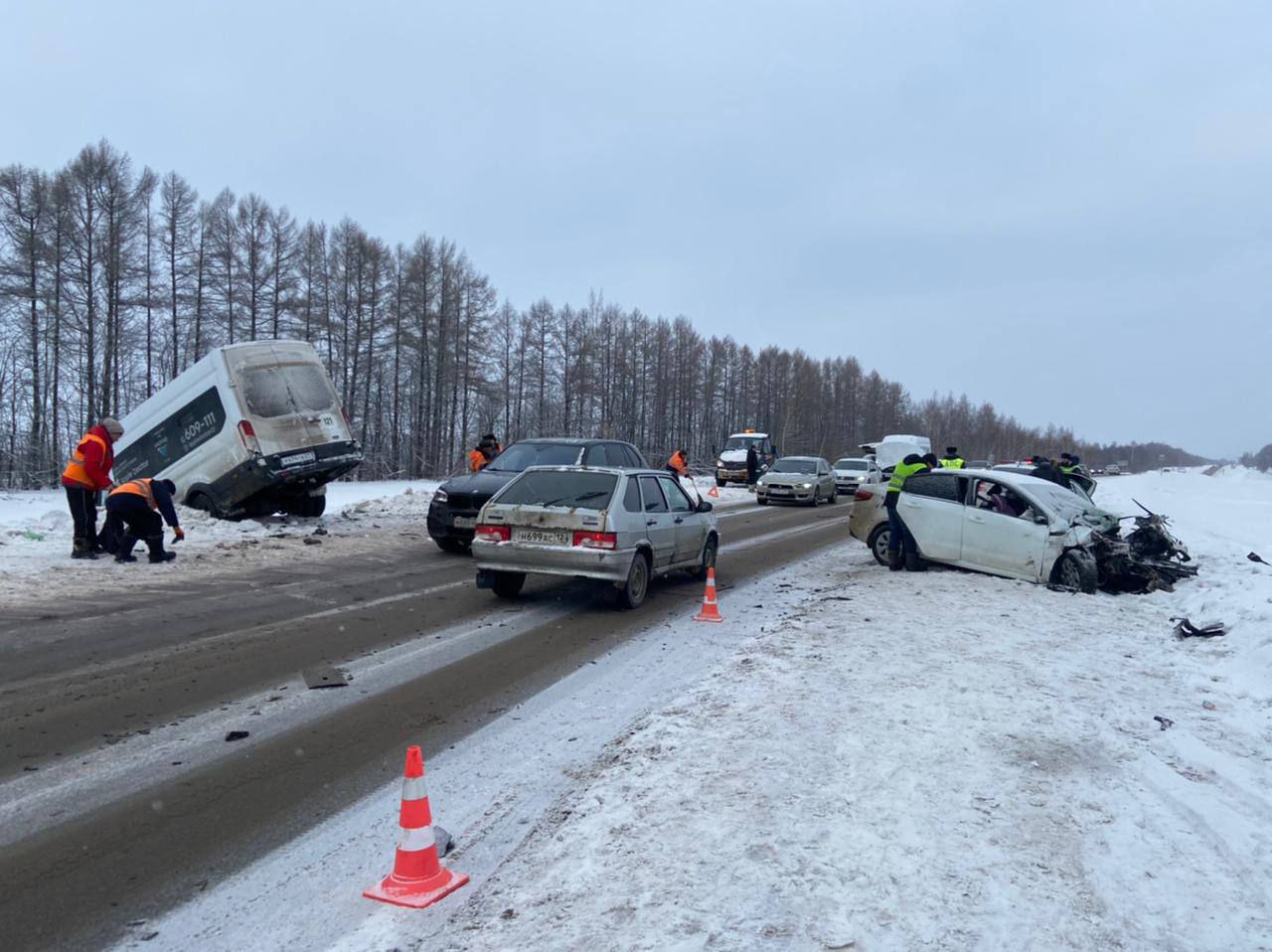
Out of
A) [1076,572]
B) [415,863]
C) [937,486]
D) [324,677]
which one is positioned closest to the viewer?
[415,863]

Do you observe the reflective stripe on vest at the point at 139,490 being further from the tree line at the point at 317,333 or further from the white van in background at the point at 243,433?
the tree line at the point at 317,333

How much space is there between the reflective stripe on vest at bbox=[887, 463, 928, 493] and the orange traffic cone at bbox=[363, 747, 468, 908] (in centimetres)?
1017

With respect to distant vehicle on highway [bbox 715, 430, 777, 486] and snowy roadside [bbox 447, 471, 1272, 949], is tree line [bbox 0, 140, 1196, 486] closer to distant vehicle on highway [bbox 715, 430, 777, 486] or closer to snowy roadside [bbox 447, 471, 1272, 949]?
distant vehicle on highway [bbox 715, 430, 777, 486]

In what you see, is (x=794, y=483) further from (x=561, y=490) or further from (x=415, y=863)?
(x=415, y=863)

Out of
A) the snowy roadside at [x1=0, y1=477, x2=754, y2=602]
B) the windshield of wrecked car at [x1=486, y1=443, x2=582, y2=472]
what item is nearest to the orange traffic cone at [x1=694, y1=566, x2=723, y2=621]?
the windshield of wrecked car at [x1=486, y1=443, x2=582, y2=472]

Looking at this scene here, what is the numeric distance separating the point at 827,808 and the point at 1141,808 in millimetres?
1657

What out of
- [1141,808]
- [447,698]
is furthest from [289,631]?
[1141,808]

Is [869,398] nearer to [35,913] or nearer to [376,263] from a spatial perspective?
[376,263]

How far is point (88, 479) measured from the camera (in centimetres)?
1143

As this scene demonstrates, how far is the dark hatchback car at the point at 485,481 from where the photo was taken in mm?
12922

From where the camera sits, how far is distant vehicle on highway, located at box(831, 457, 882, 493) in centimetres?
3447

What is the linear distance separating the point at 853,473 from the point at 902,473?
23108mm

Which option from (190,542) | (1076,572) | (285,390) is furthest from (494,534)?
(285,390)

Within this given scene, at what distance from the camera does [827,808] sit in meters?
4.11
